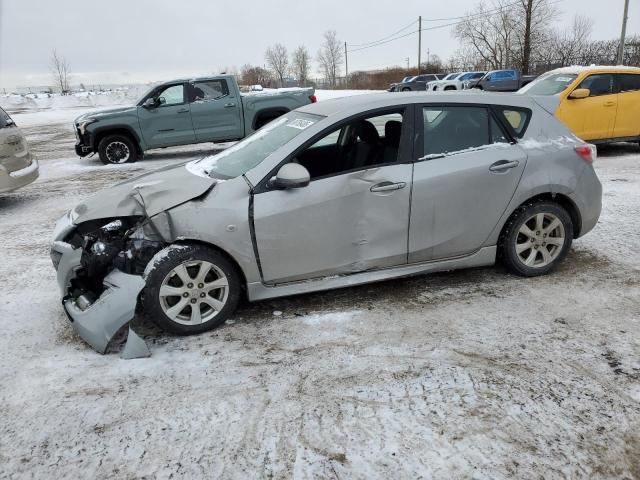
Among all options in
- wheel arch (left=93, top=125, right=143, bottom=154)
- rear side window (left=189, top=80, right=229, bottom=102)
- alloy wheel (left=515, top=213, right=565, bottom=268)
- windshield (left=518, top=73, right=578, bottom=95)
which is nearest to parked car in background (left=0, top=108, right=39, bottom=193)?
wheel arch (left=93, top=125, right=143, bottom=154)

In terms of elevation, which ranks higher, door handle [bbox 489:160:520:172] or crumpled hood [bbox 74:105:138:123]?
crumpled hood [bbox 74:105:138:123]

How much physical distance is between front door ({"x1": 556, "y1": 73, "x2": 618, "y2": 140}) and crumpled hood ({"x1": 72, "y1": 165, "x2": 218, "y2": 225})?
781cm

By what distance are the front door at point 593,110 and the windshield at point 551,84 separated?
0.30 meters

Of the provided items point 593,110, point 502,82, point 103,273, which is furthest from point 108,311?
point 502,82

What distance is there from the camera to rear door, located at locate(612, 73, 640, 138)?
9.41 metres

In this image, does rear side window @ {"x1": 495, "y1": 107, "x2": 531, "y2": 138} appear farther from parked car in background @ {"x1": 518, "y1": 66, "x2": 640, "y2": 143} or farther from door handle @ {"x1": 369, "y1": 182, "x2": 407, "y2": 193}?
parked car in background @ {"x1": 518, "y1": 66, "x2": 640, "y2": 143}

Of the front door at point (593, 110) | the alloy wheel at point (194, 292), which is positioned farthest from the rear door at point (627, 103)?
the alloy wheel at point (194, 292)

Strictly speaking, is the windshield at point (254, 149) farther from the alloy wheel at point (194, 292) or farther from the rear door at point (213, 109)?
the rear door at point (213, 109)

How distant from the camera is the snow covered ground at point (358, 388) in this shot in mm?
2322

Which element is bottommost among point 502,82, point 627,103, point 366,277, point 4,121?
point 366,277

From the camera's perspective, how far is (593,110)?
364 inches

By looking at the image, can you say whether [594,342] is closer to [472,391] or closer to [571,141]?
[472,391]

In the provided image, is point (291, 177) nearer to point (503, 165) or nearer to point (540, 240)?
point (503, 165)

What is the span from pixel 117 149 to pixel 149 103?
4.15 feet
